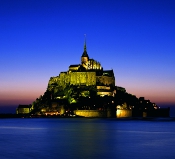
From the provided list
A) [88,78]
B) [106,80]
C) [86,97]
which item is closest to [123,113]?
[106,80]

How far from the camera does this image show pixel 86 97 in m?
97.1

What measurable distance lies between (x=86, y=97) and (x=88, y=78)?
20.6 ft

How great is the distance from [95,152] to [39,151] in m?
4.06

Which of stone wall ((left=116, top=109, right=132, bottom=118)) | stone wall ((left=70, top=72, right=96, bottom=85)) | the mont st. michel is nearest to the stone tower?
the mont st. michel

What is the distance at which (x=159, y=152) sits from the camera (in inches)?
1060

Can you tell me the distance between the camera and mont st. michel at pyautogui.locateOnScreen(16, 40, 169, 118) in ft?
317

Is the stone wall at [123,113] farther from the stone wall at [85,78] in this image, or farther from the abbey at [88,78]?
the stone wall at [85,78]

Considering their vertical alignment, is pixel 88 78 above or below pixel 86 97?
above

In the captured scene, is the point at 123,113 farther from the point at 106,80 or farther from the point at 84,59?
the point at 84,59

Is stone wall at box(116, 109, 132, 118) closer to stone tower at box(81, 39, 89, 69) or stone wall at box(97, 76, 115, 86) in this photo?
stone wall at box(97, 76, 115, 86)

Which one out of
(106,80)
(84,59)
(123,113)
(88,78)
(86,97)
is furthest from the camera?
(84,59)

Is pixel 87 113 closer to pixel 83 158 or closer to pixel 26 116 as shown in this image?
pixel 26 116

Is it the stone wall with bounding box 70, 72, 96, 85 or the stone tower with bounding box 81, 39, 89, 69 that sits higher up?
the stone tower with bounding box 81, 39, 89, 69

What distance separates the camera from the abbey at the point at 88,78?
10119 cm
